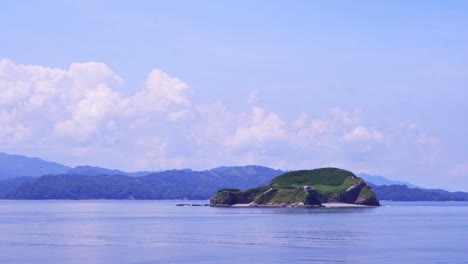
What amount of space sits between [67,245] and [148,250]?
50.2 feet

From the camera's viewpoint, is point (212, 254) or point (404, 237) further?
point (404, 237)

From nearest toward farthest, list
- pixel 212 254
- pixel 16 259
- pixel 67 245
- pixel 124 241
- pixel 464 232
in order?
pixel 16 259 → pixel 212 254 → pixel 67 245 → pixel 124 241 → pixel 464 232

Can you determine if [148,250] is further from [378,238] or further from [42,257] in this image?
[378,238]

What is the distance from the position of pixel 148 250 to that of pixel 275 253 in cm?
1676

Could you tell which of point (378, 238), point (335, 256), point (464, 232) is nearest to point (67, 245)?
point (335, 256)

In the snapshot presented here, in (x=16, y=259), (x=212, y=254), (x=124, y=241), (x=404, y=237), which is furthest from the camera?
(x=404, y=237)

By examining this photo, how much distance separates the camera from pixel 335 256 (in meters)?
90.5

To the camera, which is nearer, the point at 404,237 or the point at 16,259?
the point at 16,259

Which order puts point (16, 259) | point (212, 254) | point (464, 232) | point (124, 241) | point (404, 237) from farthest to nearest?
1. point (464, 232)
2. point (404, 237)
3. point (124, 241)
4. point (212, 254)
5. point (16, 259)

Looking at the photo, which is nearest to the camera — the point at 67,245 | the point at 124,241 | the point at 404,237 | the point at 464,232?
the point at 67,245

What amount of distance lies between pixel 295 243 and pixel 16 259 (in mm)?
40826

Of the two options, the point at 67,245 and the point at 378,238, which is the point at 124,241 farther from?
the point at 378,238

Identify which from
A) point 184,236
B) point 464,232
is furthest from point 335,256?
point 464,232

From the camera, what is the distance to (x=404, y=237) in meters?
126
